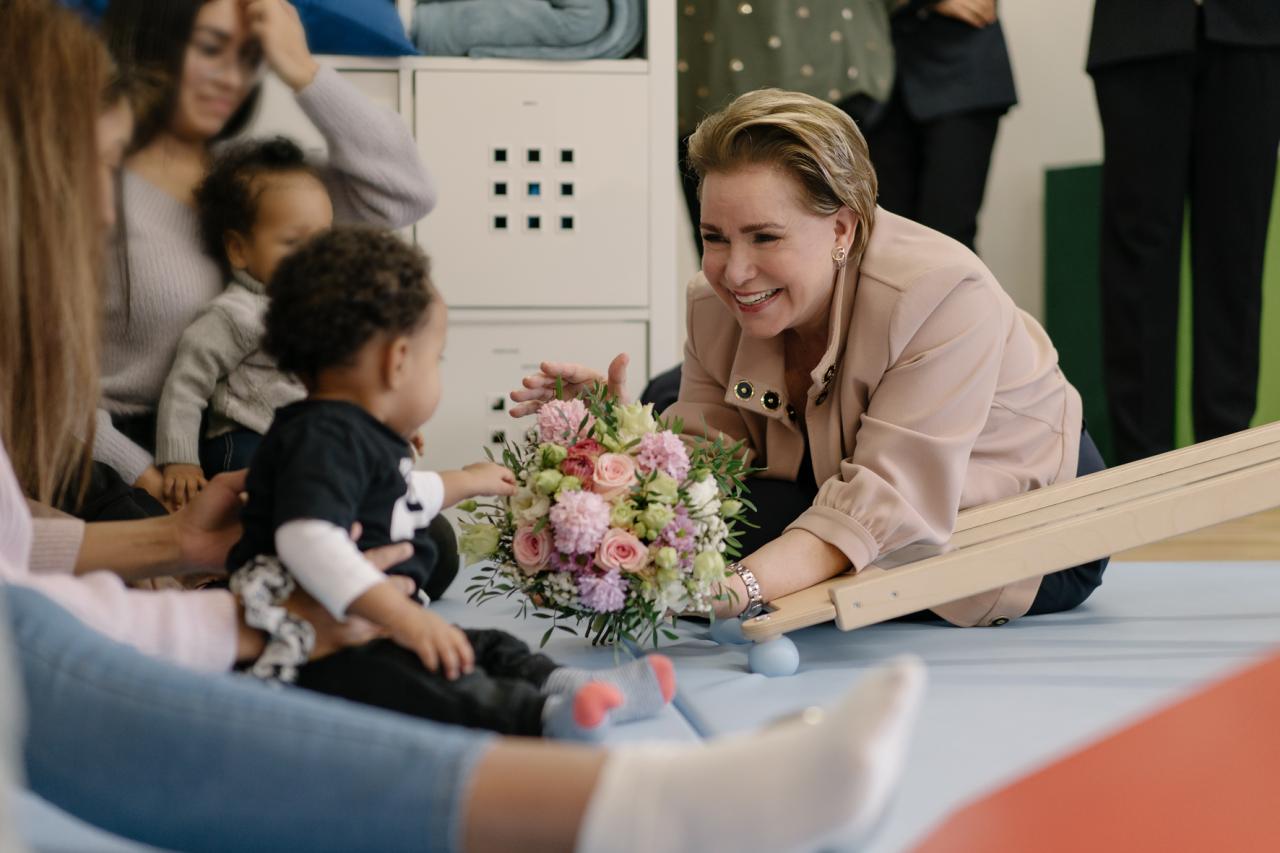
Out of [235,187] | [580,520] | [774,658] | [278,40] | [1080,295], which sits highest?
[278,40]

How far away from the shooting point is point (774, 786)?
77 cm

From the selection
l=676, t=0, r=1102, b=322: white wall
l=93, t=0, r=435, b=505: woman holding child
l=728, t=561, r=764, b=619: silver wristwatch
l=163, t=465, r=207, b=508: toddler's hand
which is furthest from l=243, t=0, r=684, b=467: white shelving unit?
l=676, t=0, r=1102, b=322: white wall

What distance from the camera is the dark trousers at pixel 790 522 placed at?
195 cm

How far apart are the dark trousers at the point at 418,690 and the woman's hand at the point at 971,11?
238 cm

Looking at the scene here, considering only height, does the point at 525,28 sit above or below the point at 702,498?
above

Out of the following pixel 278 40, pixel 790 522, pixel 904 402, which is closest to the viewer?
pixel 904 402

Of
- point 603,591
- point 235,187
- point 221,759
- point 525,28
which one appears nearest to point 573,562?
point 603,591

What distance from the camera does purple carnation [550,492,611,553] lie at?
1.52m

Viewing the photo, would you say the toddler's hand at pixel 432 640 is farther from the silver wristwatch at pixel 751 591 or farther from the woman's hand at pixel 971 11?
the woman's hand at pixel 971 11

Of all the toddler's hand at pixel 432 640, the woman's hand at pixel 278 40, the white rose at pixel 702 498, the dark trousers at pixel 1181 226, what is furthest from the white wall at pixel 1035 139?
the toddler's hand at pixel 432 640

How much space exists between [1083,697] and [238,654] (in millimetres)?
964

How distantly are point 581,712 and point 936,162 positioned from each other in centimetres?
234

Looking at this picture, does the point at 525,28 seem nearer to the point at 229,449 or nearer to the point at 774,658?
the point at 229,449

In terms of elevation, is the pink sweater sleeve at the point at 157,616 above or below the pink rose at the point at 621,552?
above
